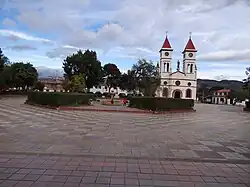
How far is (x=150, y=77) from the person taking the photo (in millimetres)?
47062

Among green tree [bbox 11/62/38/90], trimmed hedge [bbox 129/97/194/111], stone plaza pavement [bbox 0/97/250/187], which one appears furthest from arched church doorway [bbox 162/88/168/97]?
stone plaza pavement [bbox 0/97/250/187]

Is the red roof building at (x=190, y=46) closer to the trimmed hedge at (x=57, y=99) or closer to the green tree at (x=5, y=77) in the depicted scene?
the green tree at (x=5, y=77)

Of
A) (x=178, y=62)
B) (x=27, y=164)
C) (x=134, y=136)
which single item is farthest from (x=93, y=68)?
(x=27, y=164)

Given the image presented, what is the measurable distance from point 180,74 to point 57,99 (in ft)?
192

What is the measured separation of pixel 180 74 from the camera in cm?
7662

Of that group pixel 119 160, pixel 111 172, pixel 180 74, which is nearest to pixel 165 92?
pixel 180 74

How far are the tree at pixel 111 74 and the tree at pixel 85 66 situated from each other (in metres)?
20.6

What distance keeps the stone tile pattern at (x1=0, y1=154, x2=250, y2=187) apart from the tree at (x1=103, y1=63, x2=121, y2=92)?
74.5 m

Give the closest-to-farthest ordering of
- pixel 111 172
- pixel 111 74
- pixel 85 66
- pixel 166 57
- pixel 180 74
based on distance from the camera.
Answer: pixel 111 172
pixel 85 66
pixel 180 74
pixel 166 57
pixel 111 74

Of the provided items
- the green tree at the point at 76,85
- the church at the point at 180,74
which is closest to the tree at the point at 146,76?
the green tree at the point at 76,85

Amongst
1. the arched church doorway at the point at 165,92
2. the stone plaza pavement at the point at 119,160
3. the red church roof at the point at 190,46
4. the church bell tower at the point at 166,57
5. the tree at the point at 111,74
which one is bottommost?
the stone plaza pavement at the point at 119,160

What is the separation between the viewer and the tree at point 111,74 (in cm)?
8044

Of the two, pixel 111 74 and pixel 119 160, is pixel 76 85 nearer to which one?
pixel 119 160

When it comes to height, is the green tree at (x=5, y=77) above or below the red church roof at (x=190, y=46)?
below
